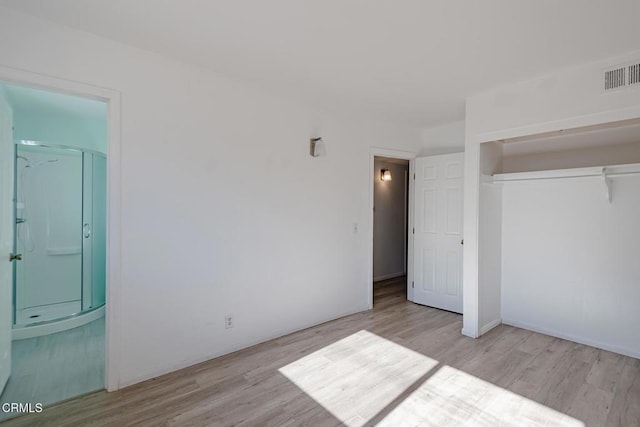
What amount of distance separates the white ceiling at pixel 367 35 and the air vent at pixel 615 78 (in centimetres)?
17

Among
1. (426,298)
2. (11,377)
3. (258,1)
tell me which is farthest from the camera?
(426,298)

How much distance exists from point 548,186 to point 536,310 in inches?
56.2

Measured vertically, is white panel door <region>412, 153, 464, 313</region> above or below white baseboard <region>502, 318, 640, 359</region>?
above

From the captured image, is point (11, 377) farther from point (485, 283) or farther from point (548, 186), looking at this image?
point (548, 186)

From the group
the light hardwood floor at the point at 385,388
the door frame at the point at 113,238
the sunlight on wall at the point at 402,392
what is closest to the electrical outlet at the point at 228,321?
the light hardwood floor at the point at 385,388

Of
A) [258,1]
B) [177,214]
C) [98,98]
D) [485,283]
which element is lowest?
[485,283]

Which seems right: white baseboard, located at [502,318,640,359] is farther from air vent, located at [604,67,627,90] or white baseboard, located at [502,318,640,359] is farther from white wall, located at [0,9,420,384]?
air vent, located at [604,67,627,90]

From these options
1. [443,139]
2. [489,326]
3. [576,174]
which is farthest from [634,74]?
[489,326]

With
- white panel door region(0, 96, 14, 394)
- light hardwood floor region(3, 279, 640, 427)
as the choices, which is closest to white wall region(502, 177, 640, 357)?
light hardwood floor region(3, 279, 640, 427)

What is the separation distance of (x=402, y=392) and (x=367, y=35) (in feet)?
8.74

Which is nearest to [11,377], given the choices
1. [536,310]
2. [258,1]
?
[258,1]

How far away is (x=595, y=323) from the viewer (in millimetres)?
3105

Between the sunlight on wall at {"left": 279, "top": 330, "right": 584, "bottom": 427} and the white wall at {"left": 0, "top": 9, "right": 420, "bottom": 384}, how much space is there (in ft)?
2.71

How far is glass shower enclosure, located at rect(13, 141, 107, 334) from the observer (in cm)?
380
